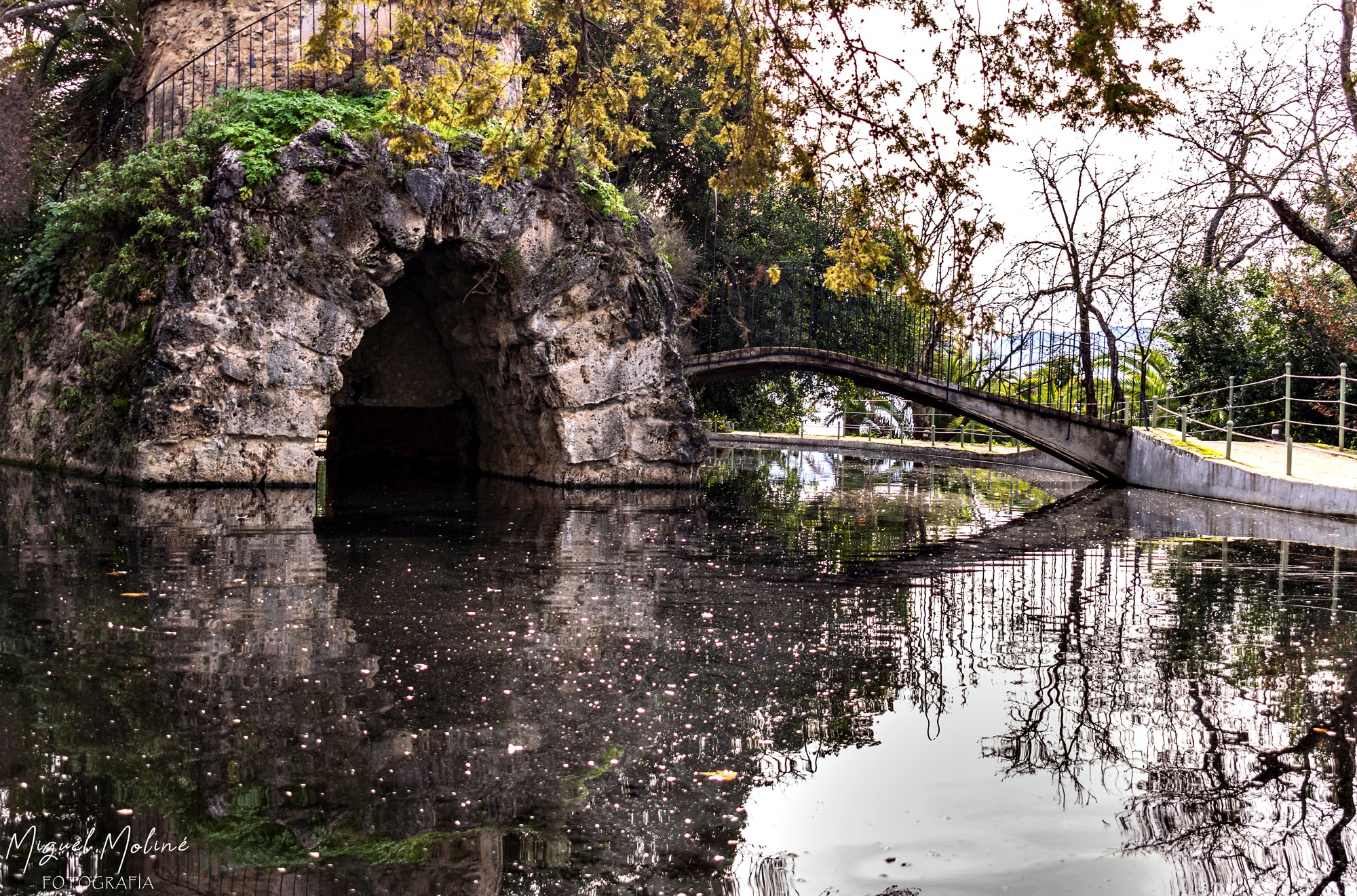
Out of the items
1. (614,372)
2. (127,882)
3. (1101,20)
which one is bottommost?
(127,882)

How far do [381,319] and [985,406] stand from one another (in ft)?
38.2

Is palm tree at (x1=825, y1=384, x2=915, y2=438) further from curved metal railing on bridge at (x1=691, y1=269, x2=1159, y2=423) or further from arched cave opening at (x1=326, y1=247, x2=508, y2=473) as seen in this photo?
arched cave opening at (x1=326, y1=247, x2=508, y2=473)

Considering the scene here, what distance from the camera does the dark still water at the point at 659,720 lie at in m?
3.54

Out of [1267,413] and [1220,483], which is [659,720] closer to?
[1220,483]

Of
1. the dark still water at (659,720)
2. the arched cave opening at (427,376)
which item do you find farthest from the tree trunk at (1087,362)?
the dark still water at (659,720)

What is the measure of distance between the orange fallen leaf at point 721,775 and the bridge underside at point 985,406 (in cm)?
1809

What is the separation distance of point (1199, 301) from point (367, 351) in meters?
16.3

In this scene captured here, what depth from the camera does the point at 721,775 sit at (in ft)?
14.2

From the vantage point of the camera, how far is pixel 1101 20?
6.84 meters

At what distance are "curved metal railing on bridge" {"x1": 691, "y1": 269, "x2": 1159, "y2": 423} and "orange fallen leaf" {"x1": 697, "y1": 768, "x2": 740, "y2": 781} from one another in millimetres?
18180

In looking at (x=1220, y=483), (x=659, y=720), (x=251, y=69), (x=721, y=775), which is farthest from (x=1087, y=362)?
(x=721, y=775)

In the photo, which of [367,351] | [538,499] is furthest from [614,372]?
[367,351]

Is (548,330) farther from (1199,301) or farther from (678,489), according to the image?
(1199,301)

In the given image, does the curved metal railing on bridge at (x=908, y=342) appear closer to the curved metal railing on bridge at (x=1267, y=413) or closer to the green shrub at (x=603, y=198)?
the curved metal railing on bridge at (x=1267, y=413)
